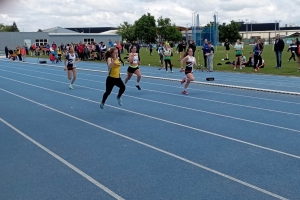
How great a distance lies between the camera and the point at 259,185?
17.8 ft

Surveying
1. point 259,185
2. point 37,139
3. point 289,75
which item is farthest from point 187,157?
point 289,75

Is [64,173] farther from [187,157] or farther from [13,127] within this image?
[13,127]

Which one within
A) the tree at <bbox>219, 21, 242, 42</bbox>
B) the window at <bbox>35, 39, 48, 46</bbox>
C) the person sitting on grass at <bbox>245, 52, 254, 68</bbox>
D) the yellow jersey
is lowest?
the person sitting on grass at <bbox>245, 52, 254, 68</bbox>

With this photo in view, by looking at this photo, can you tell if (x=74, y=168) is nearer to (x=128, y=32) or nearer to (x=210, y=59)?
(x=210, y=59)

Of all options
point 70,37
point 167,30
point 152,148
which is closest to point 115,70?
point 152,148

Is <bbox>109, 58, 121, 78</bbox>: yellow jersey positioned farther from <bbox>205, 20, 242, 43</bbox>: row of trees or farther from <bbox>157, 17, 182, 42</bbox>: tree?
<bbox>157, 17, 182, 42</bbox>: tree

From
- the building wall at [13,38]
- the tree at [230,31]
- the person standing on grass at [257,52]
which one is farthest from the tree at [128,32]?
the person standing on grass at [257,52]

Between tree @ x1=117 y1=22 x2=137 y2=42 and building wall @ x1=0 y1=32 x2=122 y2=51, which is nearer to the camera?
building wall @ x1=0 y1=32 x2=122 y2=51

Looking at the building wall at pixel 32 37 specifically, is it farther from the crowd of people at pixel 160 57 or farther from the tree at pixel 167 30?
the tree at pixel 167 30

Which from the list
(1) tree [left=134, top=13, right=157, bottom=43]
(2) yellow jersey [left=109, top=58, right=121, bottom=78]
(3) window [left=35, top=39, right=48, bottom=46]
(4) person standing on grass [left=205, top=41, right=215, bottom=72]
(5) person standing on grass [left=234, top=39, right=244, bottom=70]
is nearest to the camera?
(2) yellow jersey [left=109, top=58, right=121, bottom=78]

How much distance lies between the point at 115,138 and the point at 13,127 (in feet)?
8.56

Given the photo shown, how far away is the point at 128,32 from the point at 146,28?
504 centimetres

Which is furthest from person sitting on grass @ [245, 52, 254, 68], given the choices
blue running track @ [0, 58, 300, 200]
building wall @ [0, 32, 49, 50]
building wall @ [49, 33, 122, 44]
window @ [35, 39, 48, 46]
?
building wall @ [49, 33, 122, 44]

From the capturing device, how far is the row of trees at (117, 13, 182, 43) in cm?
10719
